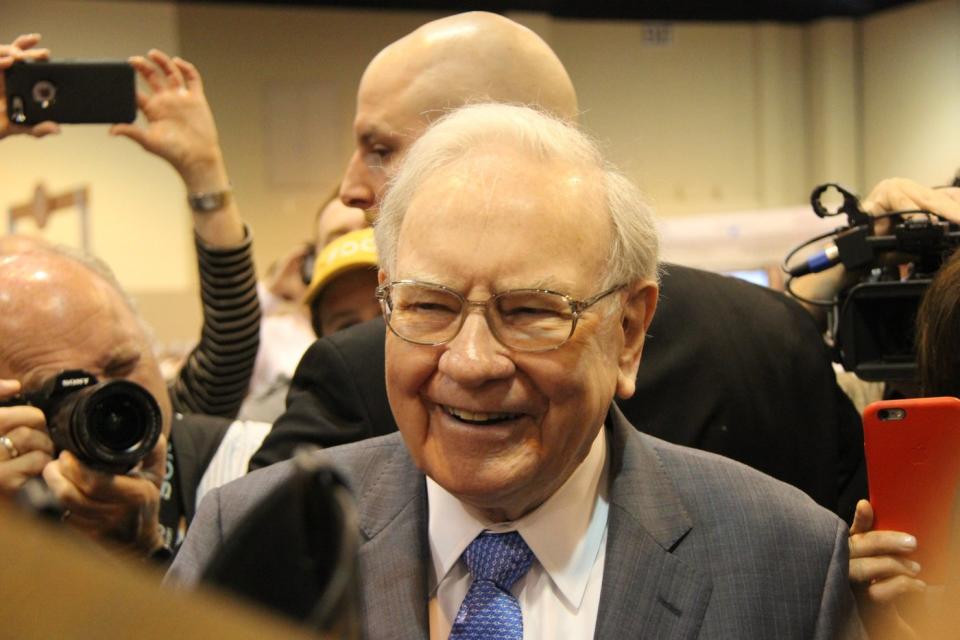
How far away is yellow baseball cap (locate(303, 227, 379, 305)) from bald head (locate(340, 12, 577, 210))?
1.69 ft

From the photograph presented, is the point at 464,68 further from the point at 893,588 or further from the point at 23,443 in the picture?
the point at 893,588

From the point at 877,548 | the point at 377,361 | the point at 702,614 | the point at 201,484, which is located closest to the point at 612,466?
the point at 702,614

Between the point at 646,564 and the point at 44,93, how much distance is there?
1323 mm

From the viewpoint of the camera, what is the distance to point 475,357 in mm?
1188

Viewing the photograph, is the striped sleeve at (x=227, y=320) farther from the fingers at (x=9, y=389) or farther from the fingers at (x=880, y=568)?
the fingers at (x=880, y=568)

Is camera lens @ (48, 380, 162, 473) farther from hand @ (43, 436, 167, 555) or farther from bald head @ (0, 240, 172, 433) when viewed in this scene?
bald head @ (0, 240, 172, 433)

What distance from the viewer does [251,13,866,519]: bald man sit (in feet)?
5.55

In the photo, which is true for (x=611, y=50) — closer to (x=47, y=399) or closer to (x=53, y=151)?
(x=53, y=151)

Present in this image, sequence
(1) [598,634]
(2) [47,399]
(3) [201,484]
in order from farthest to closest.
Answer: (3) [201,484] < (2) [47,399] < (1) [598,634]

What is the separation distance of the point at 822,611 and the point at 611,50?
8.10 m

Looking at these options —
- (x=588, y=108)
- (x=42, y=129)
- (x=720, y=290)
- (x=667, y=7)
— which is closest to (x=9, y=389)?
(x=42, y=129)

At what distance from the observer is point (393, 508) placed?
4.39 feet

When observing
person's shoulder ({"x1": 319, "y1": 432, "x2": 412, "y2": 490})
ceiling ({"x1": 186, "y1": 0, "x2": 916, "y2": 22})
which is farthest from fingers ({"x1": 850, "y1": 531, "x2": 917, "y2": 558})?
ceiling ({"x1": 186, "y1": 0, "x2": 916, "y2": 22})

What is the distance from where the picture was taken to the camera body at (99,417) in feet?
5.08
